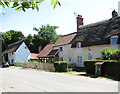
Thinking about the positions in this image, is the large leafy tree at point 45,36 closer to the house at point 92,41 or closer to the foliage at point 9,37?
the foliage at point 9,37

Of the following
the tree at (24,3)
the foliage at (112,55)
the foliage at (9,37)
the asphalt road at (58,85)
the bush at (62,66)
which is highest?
the foliage at (9,37)

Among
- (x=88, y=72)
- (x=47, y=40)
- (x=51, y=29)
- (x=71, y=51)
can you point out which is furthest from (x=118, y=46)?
(x=51, y=29)

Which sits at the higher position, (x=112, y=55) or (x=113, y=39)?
(x=113, y=39)

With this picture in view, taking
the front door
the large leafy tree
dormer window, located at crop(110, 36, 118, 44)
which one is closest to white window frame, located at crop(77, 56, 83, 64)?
the front door

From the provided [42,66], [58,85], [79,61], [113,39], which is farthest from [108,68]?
[42,66]

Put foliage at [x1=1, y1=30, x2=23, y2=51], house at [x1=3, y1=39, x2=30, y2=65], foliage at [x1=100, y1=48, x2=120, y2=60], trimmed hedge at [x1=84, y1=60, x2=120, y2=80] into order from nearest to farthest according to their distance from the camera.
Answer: trimmed hedge at [x1=84, y1=60, x2=120, y2=80]
foliage at [x1=100, y1=48, x2=120, y2=60]
house at [x1=3, y1=39, x2=30, y2=65]
foliage at [x1=1, y1=30, x2=23, y2=51]

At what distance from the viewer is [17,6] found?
3.04 meters

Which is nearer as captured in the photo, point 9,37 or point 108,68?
point 108,68

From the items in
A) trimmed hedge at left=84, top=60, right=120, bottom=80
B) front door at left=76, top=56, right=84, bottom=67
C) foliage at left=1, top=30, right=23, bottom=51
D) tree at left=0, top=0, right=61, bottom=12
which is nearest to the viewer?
tree at left=0, top=0, right=61, bottom=12

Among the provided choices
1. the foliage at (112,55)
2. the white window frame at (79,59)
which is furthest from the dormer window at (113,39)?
the white window frame at (79,59)

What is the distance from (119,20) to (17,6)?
23450mm

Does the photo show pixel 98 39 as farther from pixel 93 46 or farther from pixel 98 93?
pixel 98 93

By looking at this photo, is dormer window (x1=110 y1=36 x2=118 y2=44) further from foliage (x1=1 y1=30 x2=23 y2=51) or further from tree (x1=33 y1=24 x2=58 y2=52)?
foliage (x1=1 y1=30 x2=23 y2=51)

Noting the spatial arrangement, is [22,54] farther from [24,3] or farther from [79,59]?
[24,3]
